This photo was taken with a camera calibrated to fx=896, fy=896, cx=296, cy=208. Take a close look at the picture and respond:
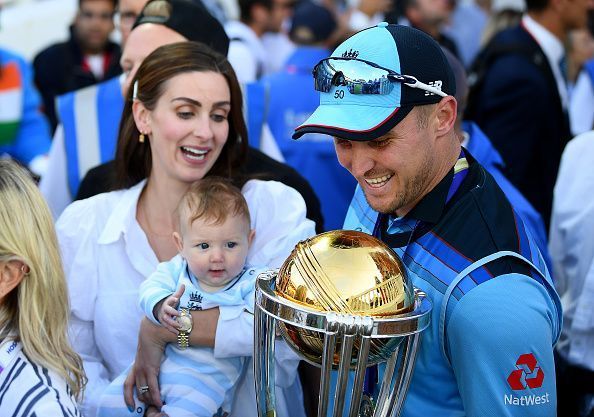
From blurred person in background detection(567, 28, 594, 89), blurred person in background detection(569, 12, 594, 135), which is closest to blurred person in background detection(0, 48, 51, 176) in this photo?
blurred person in background detection(569, 12, 594, 135)

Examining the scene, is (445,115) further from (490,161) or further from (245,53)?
(245,53)

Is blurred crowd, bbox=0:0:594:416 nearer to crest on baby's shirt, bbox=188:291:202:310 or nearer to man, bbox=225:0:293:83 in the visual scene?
man, bbox=225:0:293:83

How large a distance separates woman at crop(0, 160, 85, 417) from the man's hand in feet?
0.91

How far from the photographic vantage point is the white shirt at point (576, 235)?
3.29 m

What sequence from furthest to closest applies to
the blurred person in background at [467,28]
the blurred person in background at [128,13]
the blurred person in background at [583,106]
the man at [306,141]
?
the blurred person in background at [467,28], the blurred person in background at [583,106], the man at [306,141], the blurred person in background at [128,13]

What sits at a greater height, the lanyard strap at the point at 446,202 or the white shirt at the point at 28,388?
the lanyard strap at the point at 446,202

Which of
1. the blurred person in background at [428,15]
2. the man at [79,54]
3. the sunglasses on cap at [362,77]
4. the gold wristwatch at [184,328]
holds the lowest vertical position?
the man at [79,54]

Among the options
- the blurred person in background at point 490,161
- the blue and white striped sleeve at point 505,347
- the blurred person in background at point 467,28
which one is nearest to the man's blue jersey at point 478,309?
the blue and white striped sleeve at point 505,347

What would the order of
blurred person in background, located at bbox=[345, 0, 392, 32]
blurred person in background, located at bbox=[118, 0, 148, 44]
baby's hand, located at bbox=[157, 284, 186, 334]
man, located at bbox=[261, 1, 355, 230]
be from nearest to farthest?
baby's hand, located at bbox=[157, 284, 186, 334]
blurred person in background, located at bbox=[118, 0, 148, 44]
man, located at bbox=[261, 1, 355, 230]
blurred person in background, located at bbox=[345, 0, 392, 32]

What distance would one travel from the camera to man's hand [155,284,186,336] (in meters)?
2.60

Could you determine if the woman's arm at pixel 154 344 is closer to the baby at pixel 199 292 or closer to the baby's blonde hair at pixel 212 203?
the baby at pixel 199 292

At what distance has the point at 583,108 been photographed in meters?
5.39

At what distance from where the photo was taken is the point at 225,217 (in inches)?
110

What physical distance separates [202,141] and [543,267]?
131 centimetres
